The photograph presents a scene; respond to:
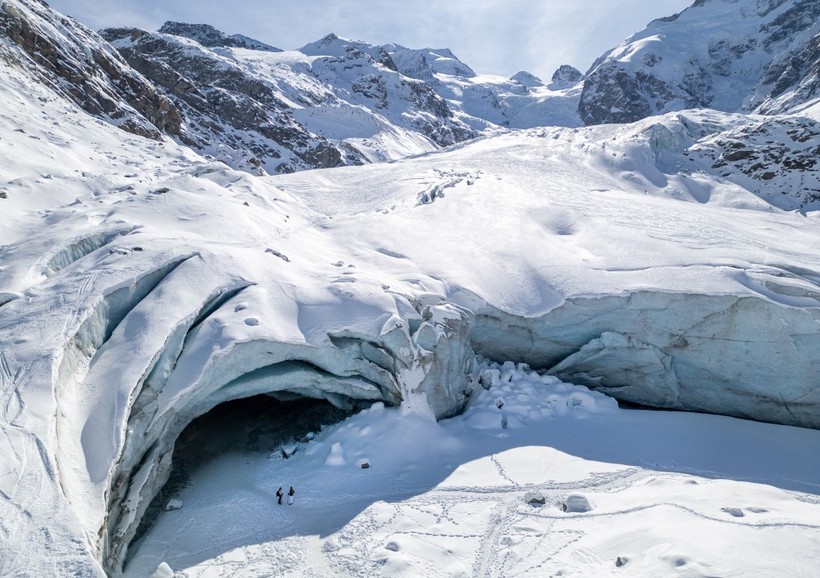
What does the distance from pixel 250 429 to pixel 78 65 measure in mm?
42100

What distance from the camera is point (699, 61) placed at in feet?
404

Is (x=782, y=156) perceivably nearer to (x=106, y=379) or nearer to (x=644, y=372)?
(x=644, y=372)

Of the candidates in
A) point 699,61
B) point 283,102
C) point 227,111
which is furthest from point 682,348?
point 699,61

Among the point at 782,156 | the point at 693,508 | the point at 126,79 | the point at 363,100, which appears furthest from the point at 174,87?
the point at 693,508

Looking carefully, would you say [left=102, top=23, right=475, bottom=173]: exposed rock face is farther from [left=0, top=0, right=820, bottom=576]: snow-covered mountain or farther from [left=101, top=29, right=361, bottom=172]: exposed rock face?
[left=0, top=0, right=820, bottom=576]: snow-covered mountain

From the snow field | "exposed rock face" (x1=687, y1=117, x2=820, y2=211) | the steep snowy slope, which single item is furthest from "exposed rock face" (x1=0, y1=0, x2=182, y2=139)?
the steep snowy slope

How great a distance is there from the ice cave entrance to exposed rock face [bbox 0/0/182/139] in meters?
34.3

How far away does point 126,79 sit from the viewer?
160ft

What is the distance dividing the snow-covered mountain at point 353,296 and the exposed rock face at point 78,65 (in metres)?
5.97

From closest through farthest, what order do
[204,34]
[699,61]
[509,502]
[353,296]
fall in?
[509,502]
[353,296]
[699,61]
[204,34]

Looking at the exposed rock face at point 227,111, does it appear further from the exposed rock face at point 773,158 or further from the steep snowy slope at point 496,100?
the steep snowy slope at point 496,100

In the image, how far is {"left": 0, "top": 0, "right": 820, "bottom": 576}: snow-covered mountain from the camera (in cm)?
963

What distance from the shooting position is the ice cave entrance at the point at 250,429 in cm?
1316

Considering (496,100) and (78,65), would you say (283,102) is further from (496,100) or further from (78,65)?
(496,100)
